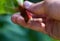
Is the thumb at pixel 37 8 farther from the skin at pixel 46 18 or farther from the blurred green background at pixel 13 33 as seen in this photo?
the blurred green background at pixel 13 33

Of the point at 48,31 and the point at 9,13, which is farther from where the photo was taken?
the point at 9,13

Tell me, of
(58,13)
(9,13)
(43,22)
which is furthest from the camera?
(9,13)

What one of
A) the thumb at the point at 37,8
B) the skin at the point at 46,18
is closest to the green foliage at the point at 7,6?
the skin at the point at 46,18

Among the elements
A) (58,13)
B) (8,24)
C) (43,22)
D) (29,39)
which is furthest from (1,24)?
(58,13)

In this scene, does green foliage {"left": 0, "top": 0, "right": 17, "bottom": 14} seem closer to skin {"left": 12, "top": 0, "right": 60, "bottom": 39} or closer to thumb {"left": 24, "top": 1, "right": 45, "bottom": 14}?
skin {"left": 12, "top": 0, "right": 60, "bottom": 39}

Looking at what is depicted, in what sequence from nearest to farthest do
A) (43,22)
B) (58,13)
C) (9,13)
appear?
(58,13)
(43,22)
(9,13)

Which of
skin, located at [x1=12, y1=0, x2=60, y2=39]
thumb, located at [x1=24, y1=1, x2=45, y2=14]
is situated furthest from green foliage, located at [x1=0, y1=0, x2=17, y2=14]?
thumb, located at [x1=24, y1=1, x2=45, y2=14]

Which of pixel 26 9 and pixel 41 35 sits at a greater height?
pixel 26 9

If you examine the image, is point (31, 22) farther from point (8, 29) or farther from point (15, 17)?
point (8, 29)

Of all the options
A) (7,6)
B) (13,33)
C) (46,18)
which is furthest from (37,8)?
(13,33)
